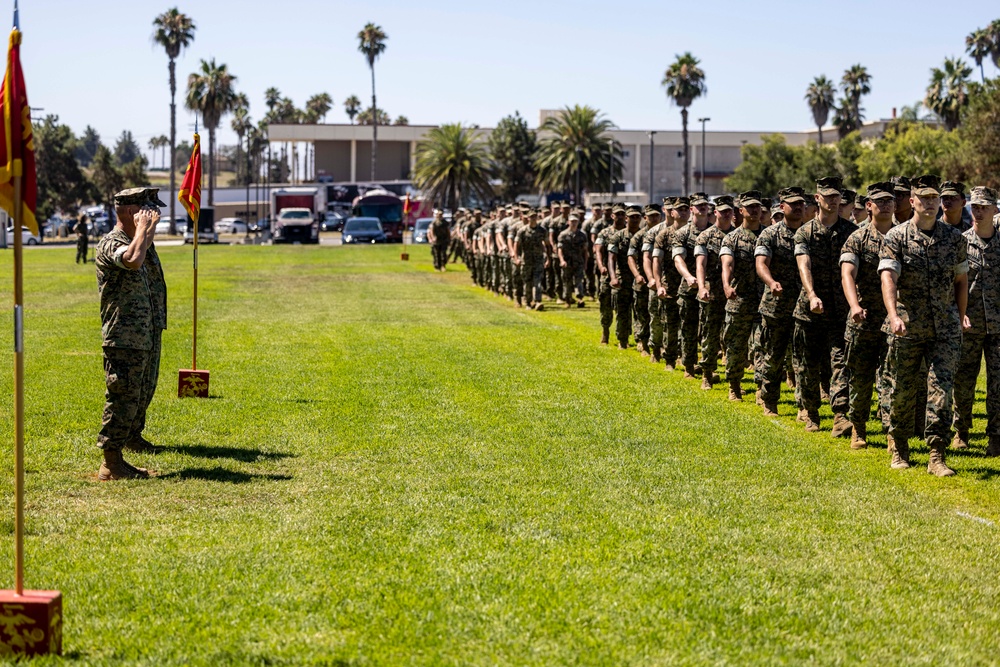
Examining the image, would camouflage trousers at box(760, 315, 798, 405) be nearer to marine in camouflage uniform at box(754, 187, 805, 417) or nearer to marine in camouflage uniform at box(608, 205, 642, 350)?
marine in camouflage uniform at box(754, 187, 805, 417)

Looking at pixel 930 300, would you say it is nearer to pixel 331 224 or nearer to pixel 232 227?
pixel 331 224

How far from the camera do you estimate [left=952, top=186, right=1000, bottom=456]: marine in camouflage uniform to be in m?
11.6

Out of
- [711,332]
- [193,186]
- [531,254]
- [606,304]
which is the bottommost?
[711,332]

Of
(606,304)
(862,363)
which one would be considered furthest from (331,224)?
(862,363)

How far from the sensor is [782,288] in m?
13.3

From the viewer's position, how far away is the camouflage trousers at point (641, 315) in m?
19.2

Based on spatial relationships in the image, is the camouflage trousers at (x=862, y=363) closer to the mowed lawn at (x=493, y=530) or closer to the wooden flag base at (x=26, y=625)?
the mowed lawn at (x=493, y=530)

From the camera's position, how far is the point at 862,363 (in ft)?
38.4

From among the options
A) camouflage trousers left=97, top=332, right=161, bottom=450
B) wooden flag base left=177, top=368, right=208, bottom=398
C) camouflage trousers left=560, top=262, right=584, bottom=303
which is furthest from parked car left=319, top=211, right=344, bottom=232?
camouflage trousers left=97, top=332, right=161, bottom=450

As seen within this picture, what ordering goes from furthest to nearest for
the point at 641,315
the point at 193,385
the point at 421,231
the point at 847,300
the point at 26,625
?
the point at 421,231 → the point at 641,315 → the point at 193,385 → the point at 847,300 → the point at 26,625

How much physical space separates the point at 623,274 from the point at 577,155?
81.5 meters

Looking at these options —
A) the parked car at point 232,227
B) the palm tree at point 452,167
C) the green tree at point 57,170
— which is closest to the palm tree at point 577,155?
the palm tree at point 452,167

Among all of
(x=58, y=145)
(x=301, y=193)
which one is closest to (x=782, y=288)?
(x=301, y=193)

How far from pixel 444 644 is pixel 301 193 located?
280 ft
